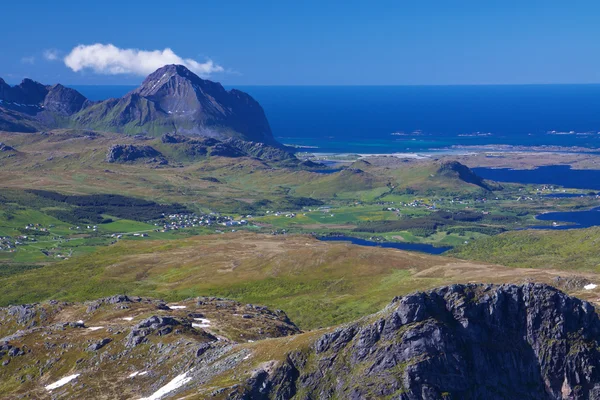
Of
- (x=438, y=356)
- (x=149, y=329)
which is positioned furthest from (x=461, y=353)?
(x=149, y=329)

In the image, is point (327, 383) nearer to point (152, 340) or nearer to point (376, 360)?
point (376, 360)

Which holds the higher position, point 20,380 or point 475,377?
point 475,377

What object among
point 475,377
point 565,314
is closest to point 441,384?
point 475,377

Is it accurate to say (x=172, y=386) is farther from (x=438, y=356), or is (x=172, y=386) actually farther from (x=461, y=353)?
(x=461, y=353)

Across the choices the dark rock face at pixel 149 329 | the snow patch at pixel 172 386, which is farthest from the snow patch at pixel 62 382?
the snow patch at pixel 172 386

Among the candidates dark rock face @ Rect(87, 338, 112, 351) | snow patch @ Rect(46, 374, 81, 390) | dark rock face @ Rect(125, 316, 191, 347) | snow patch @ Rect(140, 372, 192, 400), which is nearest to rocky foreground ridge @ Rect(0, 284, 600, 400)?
snow patch @ Rect(140, 372, 192, 400)

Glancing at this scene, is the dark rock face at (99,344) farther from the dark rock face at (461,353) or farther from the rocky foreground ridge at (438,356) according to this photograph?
the dark rock face at (461,353)
